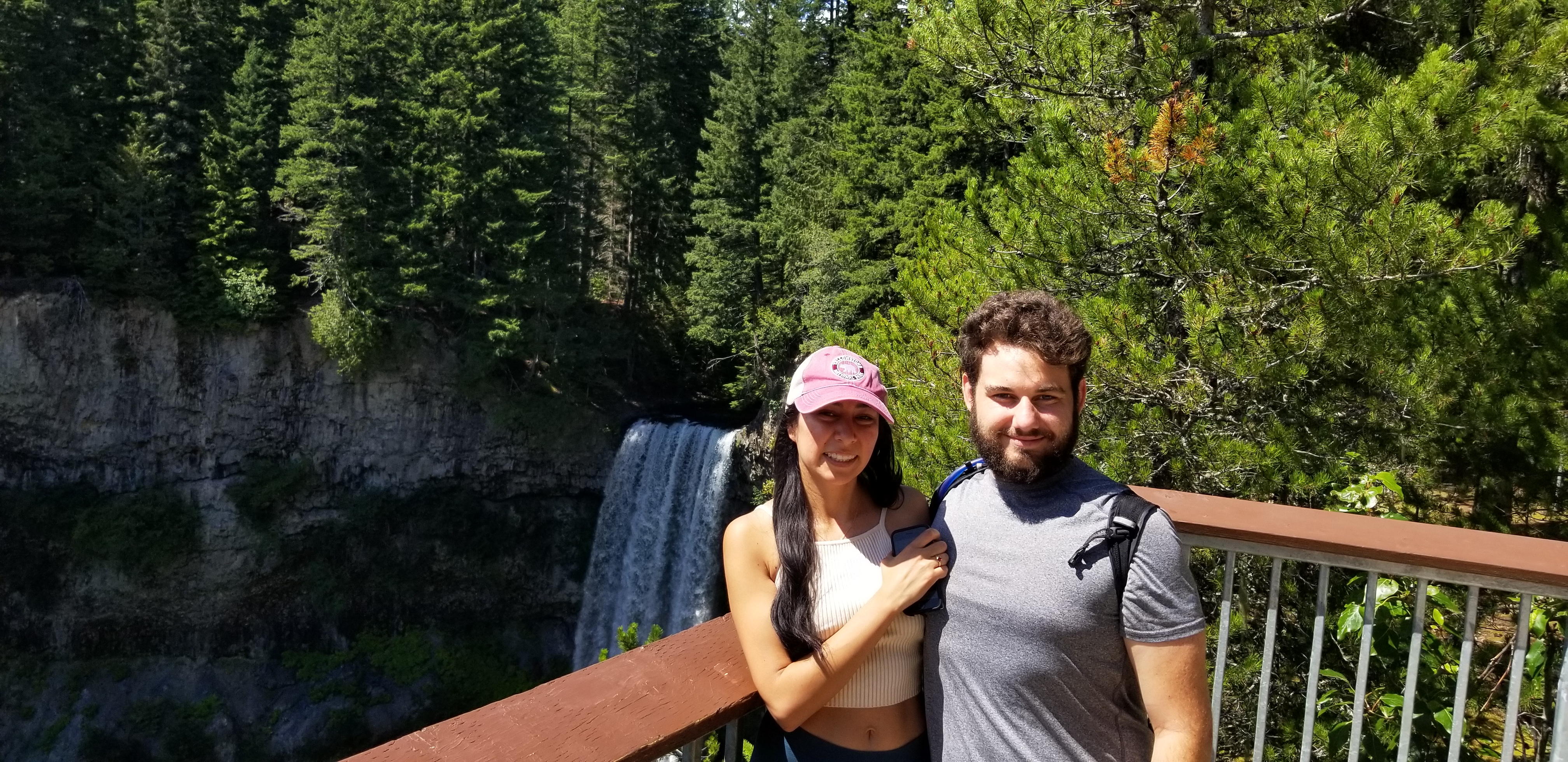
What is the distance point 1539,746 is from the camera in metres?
2.72

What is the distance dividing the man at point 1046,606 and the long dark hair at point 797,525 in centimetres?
19

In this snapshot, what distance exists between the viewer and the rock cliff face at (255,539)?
19656 millimetres

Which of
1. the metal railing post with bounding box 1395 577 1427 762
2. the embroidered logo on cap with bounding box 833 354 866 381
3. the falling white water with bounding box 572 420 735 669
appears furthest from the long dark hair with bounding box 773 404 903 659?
the falling white water with bounding box 572 420 735 669

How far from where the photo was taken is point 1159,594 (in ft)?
5.26

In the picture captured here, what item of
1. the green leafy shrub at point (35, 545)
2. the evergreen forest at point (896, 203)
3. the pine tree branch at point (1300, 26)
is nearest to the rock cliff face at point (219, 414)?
the green leafy shrub at point (35, 545)

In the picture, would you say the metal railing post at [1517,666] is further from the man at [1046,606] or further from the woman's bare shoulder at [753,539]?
the woman's bare shoulder at [753,539]

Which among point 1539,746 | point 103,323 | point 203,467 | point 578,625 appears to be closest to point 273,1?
point 103,323

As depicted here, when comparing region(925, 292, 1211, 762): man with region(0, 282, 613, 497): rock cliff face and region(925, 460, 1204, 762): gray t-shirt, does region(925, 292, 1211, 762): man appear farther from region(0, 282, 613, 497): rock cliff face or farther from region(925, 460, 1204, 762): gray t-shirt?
region(0, 282, 613, 497): rock cliff face

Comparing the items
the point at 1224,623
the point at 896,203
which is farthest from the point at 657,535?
the point at 1224,623

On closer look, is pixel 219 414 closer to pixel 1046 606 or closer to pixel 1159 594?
pixel 1046 606

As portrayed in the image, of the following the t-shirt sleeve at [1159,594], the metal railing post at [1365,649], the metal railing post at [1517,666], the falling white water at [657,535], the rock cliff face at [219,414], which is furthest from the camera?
the rock cliff face at [219,414]

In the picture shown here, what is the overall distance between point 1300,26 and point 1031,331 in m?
4.52

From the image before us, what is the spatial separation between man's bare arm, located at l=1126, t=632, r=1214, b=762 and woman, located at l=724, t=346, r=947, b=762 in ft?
1.33

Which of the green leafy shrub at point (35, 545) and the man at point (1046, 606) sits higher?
the man at point (1046, 606)
